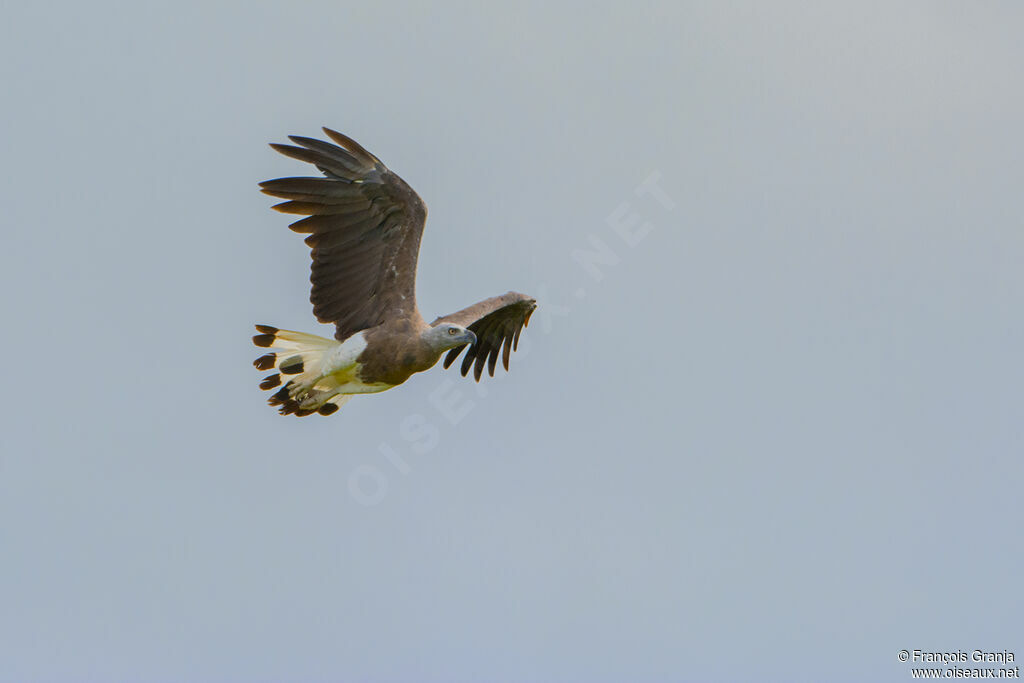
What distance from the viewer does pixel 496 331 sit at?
20.3 metres

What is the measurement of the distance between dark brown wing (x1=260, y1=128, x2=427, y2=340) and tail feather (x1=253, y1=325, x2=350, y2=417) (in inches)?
12.4

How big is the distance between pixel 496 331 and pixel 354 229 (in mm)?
3070

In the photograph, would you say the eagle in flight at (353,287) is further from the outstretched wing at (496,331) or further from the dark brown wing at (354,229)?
the outstretched wing at (496,331)

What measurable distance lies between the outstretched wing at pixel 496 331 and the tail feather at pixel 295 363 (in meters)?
1.99

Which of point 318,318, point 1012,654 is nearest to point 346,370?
point 318,318

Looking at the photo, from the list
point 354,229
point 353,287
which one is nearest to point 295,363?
point 353,287

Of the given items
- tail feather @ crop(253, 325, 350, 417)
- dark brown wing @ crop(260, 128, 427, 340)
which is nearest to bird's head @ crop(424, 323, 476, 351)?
dark brown wing @ crop(260, 128, 427, 340)

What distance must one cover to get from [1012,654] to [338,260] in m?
9.01

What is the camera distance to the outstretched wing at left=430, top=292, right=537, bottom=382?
19772 millimetres

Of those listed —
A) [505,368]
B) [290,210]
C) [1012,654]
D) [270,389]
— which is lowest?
[1012,654]

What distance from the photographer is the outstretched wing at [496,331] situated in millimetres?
19772

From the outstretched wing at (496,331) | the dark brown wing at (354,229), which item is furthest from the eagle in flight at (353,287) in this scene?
the outstretched wing at (496,331)

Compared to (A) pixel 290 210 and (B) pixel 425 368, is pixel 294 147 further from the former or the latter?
(B) pixel 425 368

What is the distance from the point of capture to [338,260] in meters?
18.0
